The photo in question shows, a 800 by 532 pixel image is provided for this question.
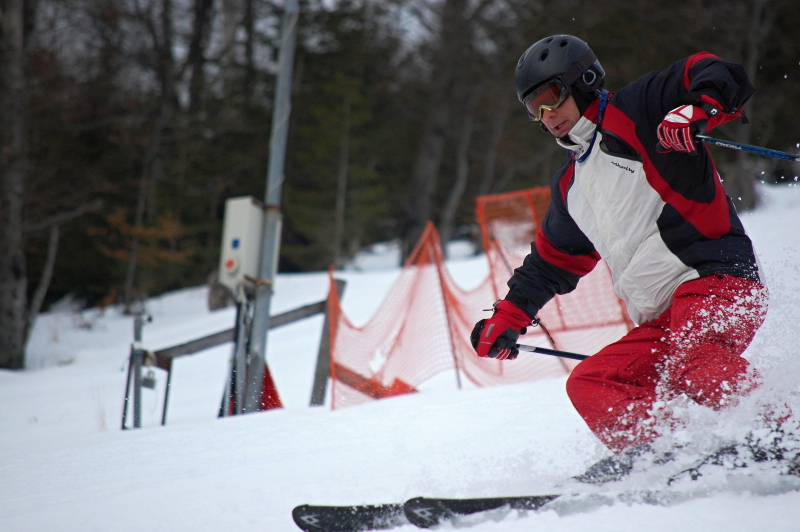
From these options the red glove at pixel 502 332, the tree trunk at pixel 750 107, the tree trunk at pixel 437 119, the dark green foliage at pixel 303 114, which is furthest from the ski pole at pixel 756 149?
the tree trunk at pixel 437 119

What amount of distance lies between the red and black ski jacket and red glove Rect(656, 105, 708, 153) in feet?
0.15

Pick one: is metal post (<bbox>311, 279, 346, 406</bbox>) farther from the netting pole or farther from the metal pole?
the netting pole

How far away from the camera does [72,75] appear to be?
1562 cm

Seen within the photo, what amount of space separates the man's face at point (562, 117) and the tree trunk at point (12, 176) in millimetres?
9139

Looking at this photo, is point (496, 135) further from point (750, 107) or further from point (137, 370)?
point (137, 370)

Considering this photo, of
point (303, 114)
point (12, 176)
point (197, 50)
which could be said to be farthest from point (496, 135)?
point (12, 176)

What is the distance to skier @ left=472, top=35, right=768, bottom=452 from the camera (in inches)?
82.3

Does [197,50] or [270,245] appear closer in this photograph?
[270,245]

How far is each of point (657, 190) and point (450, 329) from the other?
331cm

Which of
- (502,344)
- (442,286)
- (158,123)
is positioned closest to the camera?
(502,344)

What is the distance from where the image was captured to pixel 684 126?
6.57 feet

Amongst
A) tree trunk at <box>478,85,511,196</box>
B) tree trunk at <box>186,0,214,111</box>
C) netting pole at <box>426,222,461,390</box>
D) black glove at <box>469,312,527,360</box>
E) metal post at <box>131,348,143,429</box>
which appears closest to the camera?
black glove at <box>469,312,527,360</box>

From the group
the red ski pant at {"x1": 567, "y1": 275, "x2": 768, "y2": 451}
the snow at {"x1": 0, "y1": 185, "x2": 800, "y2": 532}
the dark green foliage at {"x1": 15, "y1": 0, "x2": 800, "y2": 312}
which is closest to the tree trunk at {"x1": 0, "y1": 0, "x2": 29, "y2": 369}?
the dark green foliage at {"x1": 15, "y1": 0, "x2": 800, "y2": 312}

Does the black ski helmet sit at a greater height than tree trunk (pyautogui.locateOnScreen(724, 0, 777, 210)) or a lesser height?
lesser
